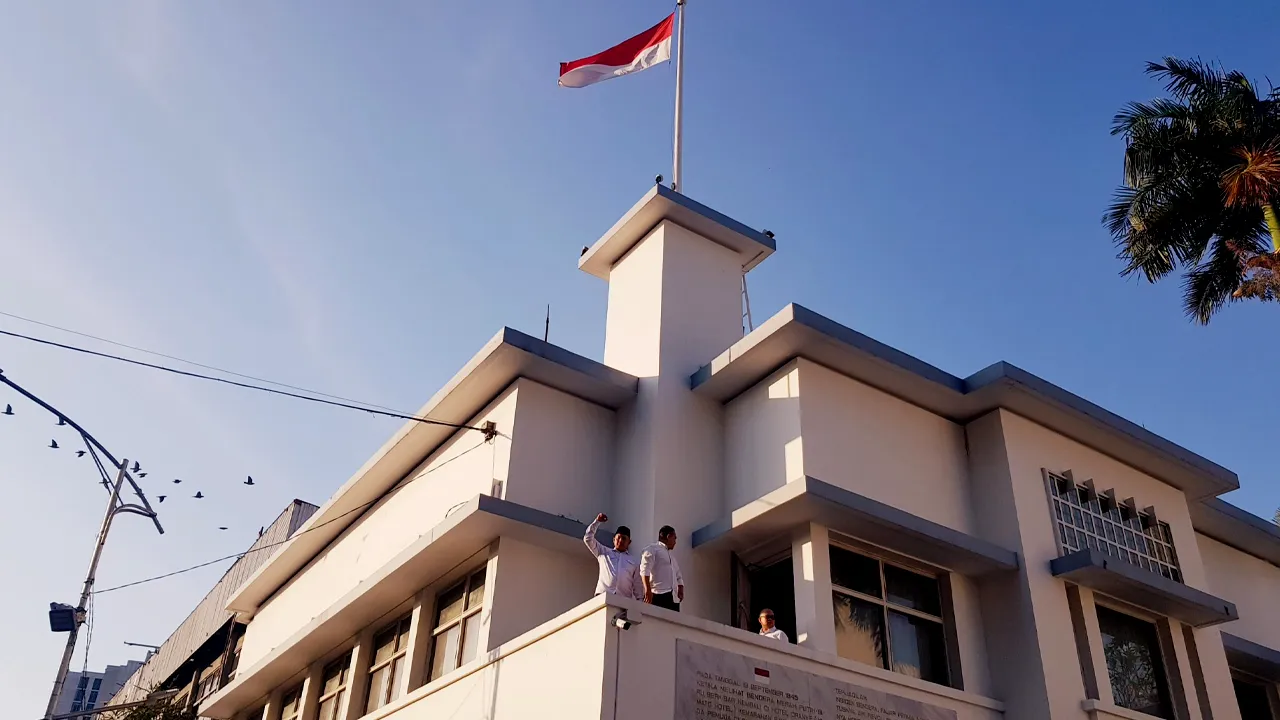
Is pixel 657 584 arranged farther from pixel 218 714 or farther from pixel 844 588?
pixel 218 714

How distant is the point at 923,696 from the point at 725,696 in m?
3.05

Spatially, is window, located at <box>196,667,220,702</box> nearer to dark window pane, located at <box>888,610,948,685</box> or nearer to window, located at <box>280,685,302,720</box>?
window, located at <box>280,685,302,720</box>

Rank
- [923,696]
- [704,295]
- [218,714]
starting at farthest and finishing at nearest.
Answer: [218,714], [704,295], [923,696]

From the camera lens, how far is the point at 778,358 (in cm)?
1388

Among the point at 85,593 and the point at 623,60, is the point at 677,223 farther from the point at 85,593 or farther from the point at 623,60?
the point at 85,593

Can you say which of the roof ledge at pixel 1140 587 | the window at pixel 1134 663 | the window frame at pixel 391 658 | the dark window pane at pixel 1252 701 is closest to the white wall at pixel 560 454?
the window frame at pixel 391 658

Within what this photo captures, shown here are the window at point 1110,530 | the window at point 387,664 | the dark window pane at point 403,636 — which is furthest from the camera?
the dark window pane at point 403,636

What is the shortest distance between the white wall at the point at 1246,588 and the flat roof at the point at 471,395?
422 inches

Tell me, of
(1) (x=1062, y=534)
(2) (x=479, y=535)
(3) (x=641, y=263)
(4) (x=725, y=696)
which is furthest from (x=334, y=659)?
(1) (x=1062, y=534)

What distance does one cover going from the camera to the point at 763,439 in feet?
45.5

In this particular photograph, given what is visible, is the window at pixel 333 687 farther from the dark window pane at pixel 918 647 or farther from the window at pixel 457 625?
the dark window pane at pixel 918 647

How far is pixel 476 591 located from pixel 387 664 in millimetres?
2656

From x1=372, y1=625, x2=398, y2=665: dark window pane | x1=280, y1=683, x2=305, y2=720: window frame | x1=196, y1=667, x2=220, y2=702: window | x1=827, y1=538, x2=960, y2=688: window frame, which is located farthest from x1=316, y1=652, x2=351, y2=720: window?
x1=196, y1=667, x2=220, y2=702: window

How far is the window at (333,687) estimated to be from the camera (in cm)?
1691
